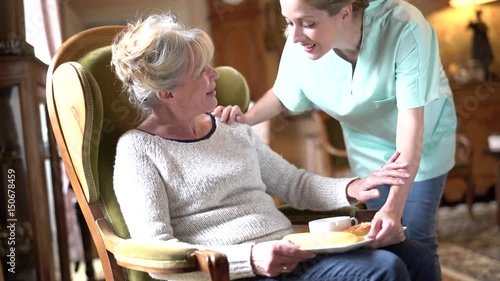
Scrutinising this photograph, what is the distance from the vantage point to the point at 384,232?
140 centimetres

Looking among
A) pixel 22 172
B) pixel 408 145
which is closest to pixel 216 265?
pixel 408 145

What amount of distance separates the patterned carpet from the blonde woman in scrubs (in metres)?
1.54

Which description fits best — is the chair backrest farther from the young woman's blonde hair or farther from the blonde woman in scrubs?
the young woman's blonde hair

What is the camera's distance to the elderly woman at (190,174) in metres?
1.40

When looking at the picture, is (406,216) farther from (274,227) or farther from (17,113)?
(17,113)

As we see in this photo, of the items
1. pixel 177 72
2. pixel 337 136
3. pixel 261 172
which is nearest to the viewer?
pixel 177 72

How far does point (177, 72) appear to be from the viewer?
152cm

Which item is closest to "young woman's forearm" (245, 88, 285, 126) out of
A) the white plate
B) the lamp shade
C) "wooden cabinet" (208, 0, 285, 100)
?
the white plate

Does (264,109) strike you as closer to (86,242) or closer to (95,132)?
(95,132)

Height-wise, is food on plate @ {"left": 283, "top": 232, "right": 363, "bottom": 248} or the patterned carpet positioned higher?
food on plate @ {"left": 283, "top": 232, "right": 363, "bottom": 248}

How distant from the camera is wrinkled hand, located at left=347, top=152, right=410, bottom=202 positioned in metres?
1.48

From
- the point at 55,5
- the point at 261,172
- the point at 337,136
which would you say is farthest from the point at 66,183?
the point at 337,136

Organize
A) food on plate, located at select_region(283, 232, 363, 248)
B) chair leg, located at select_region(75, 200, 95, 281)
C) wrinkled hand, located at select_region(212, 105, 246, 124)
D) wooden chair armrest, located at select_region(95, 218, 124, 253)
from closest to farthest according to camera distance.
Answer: food on plate, located at select_region(283, 232, 363, 248)
wooden chair armrest, located at select_region(95, 218, 124, 253)
wrinkled hand, located at select_region(212, 105, 246, 124)
chair leg, located at select_region(75, 200, 95, 281)

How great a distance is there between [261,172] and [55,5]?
1.47m
